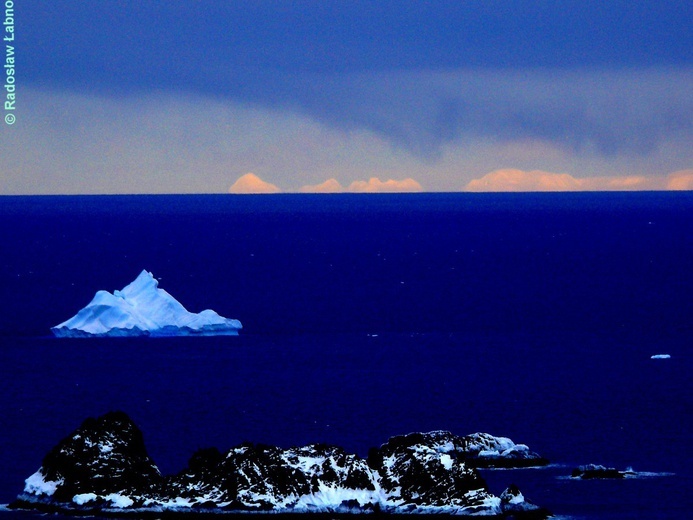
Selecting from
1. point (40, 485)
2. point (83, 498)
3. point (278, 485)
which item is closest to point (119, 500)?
point (83, 498)

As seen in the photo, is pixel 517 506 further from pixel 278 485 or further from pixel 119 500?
pixel 119 500

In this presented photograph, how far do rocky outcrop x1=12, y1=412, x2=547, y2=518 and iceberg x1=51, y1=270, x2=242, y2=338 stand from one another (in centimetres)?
4987

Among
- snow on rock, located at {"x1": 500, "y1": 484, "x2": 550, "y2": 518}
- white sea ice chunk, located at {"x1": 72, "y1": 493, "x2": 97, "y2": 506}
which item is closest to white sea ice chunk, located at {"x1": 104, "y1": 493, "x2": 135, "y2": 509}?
white sea ice chunk, located at {"x1": 72, "y1": 493, "x2": 97, "y2": 506}

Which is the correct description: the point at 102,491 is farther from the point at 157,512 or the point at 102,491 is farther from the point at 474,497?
the point at 474,497

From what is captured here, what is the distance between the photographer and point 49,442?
67000 millimetres

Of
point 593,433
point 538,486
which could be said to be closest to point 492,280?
point 593,433

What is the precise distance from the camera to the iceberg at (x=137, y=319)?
105 m

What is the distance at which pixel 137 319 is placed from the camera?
348ft

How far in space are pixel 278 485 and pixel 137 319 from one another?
5466 centimetres

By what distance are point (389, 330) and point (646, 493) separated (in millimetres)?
59197

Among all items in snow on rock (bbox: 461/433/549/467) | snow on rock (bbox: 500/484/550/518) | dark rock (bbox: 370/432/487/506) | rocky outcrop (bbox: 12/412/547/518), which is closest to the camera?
snow on rock (bbox: 500/484/550/518)

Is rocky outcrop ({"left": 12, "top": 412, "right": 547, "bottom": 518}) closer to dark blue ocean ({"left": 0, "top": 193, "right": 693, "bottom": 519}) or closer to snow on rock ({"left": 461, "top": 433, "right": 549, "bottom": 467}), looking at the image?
dark blue ocean ({"left": 0, "top": 193, "right": 693, "bottom": 519})

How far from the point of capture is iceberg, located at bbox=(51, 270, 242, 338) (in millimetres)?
104562

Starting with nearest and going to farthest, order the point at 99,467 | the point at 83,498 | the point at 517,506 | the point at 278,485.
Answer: the point at 517,506 < the point at 278,485 < the point at 83,498 < the point at 99,467
